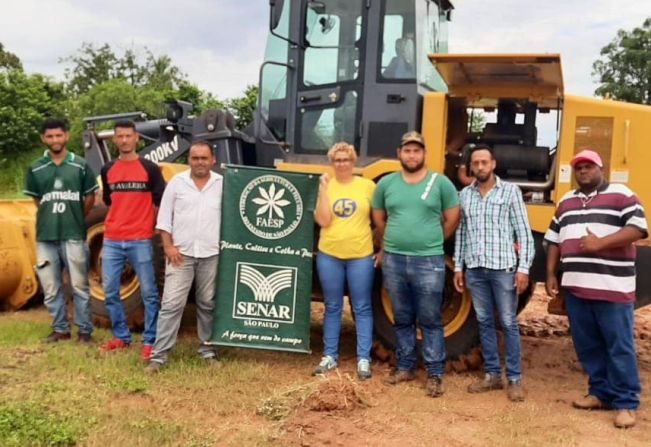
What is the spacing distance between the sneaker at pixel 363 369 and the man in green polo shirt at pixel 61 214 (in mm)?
2226

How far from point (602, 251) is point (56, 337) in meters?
4.17

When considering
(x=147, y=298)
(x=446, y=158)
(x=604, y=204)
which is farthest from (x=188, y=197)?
(x=604, y=204)

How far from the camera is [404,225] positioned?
4871 millimetres

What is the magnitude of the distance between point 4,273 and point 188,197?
9.55 feet

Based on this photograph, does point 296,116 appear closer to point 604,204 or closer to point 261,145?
point 261,145

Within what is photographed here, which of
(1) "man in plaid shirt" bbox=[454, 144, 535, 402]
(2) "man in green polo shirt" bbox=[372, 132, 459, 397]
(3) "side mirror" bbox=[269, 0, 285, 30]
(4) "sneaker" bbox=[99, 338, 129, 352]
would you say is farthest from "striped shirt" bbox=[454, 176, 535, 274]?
(4) "sneaker" bbox=[99, 338, 129, 352]

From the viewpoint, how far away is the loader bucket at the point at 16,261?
7.07m

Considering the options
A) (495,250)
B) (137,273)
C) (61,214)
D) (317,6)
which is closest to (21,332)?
(61,214)

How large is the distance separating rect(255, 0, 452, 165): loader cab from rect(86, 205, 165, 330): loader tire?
1.67m

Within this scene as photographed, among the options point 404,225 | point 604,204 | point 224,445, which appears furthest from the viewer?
point 404,225

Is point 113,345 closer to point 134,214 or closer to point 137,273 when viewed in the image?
point 137,273

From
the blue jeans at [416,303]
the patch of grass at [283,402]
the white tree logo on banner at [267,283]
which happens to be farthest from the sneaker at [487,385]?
the white tree logo on banner at [267,283]

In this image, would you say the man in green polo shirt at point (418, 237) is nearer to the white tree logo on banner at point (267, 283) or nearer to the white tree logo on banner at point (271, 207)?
the white tree logo on banner at point (271, 207)

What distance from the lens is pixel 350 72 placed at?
19.2 feet
